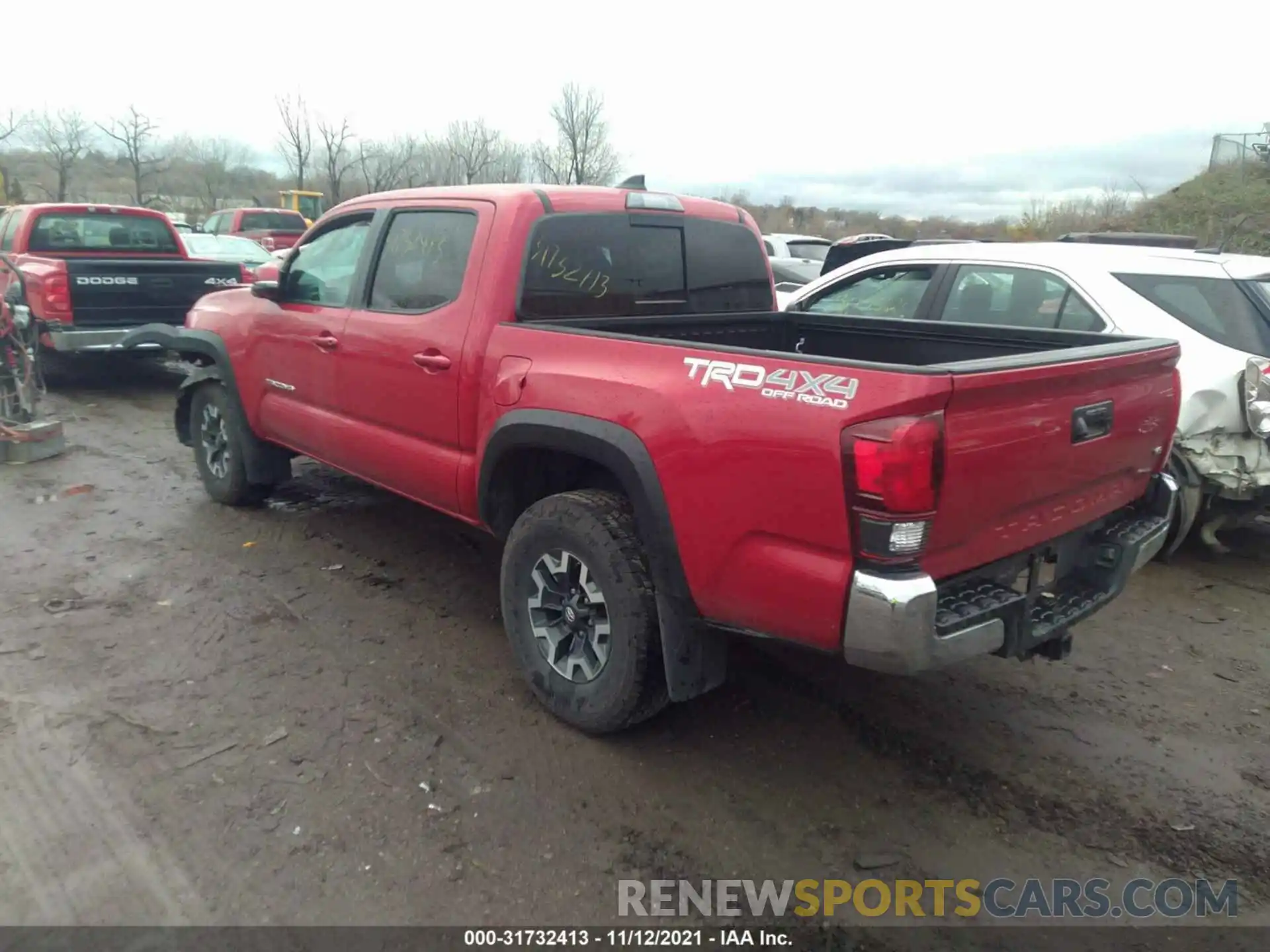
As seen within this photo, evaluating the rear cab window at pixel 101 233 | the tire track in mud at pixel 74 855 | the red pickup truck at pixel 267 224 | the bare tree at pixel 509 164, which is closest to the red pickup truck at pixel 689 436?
the tire track in mud at pixel 74 855

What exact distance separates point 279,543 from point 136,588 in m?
0.85

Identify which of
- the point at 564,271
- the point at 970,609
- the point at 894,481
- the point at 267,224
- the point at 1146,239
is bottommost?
the point at 970,609

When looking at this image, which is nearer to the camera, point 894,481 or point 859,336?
point 894,481

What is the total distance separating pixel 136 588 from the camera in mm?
4703

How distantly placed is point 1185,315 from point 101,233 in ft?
34.8

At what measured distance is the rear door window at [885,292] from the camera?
231 inches

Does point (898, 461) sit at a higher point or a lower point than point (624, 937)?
higher

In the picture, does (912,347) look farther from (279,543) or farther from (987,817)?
(279,543)

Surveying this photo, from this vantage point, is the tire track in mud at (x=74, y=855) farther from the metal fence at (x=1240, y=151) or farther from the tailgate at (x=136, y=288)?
the metal fence at (x=1240, y=151)

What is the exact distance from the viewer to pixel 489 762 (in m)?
3.31

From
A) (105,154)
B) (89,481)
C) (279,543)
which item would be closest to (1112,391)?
(279,543)

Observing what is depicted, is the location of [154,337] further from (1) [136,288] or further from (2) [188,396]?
(1) [136,288]

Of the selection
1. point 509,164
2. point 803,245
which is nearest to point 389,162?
point 509,164

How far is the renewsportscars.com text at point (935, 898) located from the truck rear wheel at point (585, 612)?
0.71 meters
